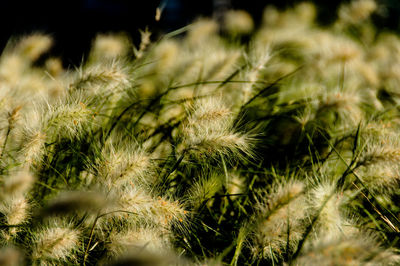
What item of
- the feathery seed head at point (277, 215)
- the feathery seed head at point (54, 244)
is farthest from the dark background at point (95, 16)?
the feathery seed head at point (277, 215)

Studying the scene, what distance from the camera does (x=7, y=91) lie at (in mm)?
1100

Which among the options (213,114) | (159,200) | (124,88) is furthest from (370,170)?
(124,88)

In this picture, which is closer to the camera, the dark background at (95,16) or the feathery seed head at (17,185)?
the feathery seed head at (17,185)

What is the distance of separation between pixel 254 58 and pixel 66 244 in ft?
3.59

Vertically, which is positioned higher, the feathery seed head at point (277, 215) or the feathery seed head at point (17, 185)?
the feathery seed head at point (17, 185)

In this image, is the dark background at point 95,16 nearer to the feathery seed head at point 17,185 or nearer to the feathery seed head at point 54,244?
the feathery seed head at point 17,185

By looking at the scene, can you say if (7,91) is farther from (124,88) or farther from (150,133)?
(150,133)

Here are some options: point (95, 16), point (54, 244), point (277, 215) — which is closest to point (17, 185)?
point (54, 244)

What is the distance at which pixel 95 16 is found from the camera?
2.56 m

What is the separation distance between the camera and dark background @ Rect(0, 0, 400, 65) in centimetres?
180

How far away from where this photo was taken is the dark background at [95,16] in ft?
5.90

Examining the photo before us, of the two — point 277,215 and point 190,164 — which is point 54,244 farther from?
point 277,215

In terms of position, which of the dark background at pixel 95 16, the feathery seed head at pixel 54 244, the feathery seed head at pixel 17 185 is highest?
the dark background at pixel 95 16

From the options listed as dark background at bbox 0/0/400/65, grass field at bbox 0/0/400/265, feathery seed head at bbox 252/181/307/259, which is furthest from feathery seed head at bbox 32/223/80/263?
dark background at bbox 0/0/400/65
